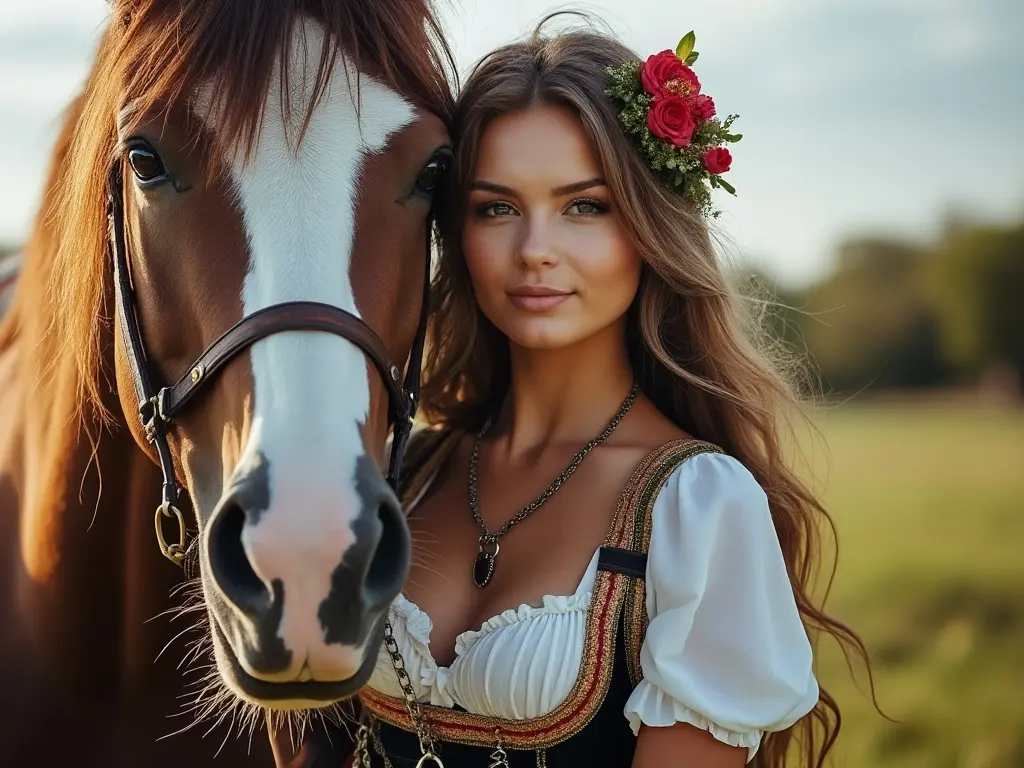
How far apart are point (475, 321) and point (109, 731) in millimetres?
1202

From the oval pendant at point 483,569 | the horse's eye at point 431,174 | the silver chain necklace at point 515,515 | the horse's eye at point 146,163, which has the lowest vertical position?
the oval pendant at point 483,569

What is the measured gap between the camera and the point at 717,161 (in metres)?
2.29

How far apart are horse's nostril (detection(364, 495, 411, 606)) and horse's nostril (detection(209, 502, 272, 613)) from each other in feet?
0.53

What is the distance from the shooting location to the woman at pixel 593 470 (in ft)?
6.16

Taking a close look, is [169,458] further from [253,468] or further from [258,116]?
[258,116]

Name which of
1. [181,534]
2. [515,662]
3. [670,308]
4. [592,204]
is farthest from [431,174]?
[515,662]

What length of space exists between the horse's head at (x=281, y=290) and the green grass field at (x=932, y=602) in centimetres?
127

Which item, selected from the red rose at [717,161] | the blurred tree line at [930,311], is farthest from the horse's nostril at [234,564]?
the blurred tree line at [930,311]

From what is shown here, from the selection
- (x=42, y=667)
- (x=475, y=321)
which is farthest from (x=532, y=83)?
(x=42, y=667)

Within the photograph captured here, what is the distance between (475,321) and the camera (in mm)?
2518

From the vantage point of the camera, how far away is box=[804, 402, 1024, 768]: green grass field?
552cm

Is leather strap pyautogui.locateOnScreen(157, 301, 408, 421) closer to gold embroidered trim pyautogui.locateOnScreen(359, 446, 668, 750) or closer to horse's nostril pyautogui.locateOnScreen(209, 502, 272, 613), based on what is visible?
horse's nostril pyautogui.locateOnScreen(209, 502, 272, 613)

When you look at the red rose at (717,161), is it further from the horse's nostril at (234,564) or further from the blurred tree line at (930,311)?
Result: the blurred tree line at (930,311)

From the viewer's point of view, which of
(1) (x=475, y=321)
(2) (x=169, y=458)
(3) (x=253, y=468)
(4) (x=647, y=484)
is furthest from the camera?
(1) (x=475, y=321)
